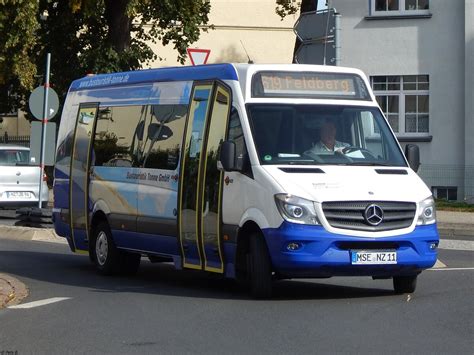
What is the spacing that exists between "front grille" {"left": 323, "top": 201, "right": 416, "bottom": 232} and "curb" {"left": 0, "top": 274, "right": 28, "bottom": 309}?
348 cm

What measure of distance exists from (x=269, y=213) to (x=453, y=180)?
20798mm

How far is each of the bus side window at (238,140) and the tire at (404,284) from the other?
6.49 feet

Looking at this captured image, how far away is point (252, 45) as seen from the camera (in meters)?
49.4

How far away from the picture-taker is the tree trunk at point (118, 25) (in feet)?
109

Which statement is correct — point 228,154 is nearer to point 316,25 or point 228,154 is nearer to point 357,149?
point 357,149

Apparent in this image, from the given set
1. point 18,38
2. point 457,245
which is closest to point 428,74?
point 18,38

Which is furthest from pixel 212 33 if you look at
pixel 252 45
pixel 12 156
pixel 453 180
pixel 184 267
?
pixel 184 267

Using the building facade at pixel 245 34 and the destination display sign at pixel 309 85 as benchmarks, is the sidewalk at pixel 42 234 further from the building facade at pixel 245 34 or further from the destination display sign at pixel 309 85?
the building facade at pixel 245 34

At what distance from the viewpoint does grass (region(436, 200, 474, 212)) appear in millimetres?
29203

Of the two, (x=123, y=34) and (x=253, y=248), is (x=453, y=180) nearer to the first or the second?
(x=123, y=34)

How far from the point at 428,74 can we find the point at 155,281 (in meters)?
18.7

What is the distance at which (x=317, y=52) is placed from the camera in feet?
60.4

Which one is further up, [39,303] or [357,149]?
[357,149]

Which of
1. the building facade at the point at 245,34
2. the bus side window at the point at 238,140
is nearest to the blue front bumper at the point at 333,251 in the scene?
the bus side window at the point at 238,140
